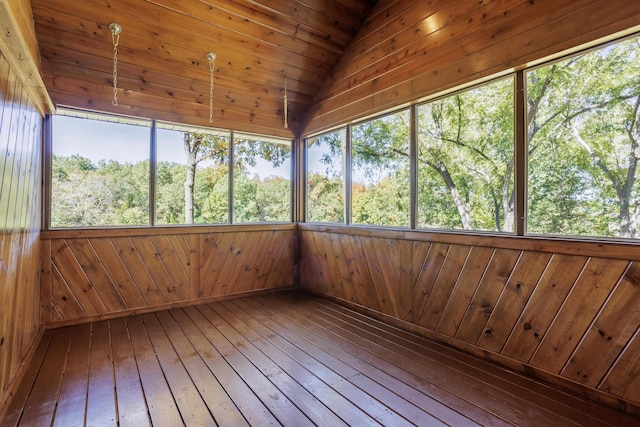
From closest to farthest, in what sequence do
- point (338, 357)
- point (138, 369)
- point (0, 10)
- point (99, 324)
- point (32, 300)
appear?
point (0, 10), point (138, 369), point (338, 357), point (32, 300), point (99, 324)

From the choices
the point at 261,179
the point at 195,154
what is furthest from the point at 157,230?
the point at 261,179

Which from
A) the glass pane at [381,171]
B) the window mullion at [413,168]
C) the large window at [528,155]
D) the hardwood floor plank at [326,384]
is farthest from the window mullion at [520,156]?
the hardwood floor plank at [326,384]

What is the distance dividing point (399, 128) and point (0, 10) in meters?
2.93

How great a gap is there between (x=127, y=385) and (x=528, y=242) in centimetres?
290

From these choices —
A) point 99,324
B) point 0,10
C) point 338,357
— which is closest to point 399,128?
point 338,357

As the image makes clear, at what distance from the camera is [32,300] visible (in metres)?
2.73

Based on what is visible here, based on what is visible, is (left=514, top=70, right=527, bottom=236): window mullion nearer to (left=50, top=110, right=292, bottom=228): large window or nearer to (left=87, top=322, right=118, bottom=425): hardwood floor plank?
(left=87, top=322, right=118, bottom=425): hardwood floor plank

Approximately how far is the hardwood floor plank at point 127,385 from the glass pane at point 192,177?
55.5 inches

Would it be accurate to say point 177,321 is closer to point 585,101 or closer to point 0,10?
point 0,10

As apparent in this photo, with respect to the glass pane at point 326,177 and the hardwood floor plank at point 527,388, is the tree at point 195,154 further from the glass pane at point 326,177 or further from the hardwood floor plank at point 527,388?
the hardwood floor plank at point 527,388

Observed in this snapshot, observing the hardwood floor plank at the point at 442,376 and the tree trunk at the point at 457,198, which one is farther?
the tree trunk at the point at 457,198

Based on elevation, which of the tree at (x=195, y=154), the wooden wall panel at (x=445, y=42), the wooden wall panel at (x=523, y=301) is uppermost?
the wooden wall panel at (x=445, y=42)

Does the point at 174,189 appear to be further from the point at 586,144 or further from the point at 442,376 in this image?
the point at 586,144

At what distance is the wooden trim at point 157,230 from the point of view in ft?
10.5
